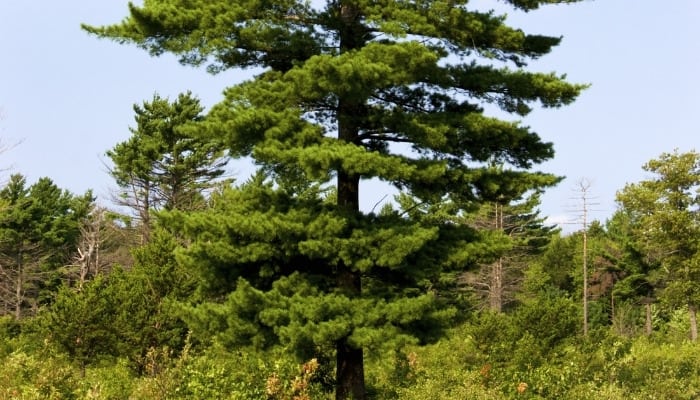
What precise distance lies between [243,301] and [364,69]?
3480 mm

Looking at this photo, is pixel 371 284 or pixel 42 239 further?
pixel 42 239

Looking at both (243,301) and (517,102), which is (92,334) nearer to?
(243,301)

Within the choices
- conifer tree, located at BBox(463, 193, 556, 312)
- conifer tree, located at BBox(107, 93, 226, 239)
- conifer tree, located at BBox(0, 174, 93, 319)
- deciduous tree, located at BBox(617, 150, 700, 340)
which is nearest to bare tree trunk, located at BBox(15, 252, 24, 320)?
conifer tree, located at BBox(0, 174, 93, 319)

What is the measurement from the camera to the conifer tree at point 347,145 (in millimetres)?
9484

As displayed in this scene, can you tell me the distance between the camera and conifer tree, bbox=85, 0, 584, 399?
9.48 m

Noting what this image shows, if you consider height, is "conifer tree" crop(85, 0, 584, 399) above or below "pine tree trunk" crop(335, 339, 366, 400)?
above

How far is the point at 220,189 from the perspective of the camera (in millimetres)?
35344


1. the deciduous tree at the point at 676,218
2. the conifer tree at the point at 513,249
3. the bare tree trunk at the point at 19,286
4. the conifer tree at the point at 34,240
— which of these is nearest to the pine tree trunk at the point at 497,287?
the conifer tree at the point at 513,249


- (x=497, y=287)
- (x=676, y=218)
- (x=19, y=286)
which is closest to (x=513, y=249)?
(x=497, y=287)

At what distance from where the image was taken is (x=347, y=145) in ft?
31.7

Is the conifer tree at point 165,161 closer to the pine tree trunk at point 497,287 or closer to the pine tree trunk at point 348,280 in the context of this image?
the pine tree trunk at point 497,287

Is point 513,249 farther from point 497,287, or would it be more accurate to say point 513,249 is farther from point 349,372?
point 349,372

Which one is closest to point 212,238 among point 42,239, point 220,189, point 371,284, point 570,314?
point 371,284

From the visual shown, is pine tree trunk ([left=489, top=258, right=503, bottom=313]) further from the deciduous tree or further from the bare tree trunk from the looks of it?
the bare tree trunk
